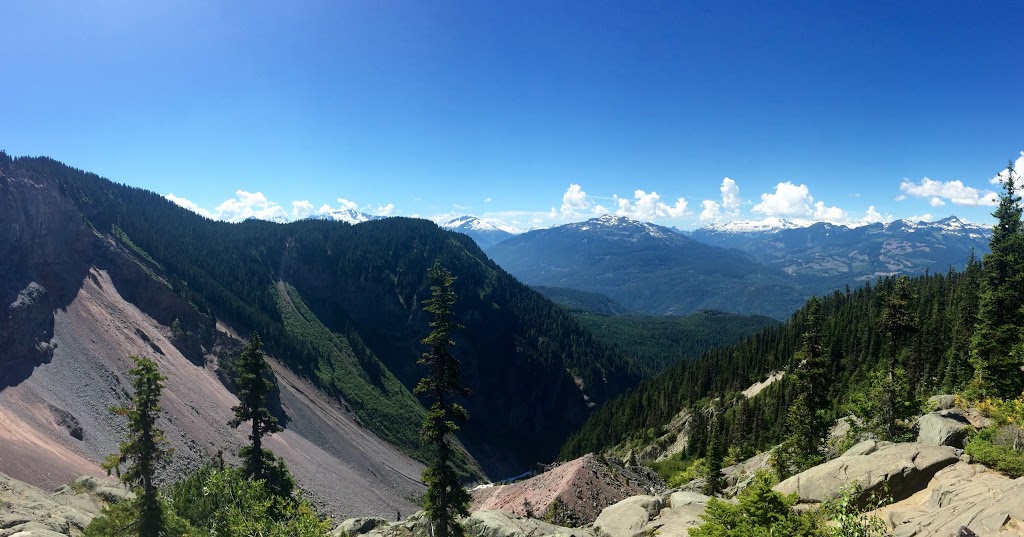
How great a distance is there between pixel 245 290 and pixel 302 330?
67.3 ft

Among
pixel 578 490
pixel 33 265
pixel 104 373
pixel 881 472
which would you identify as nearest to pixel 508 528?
pixel 578 490

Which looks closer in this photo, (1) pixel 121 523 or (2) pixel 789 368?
(1) pixel 121 523

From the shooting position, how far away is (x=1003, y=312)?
1417 inches

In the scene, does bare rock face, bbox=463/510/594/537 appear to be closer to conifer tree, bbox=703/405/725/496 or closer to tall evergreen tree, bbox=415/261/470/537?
tall evergreen tree, bbox=415/261/470/537

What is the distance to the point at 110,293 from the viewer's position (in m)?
94.6

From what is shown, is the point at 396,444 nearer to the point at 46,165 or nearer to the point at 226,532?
the point at 226,532

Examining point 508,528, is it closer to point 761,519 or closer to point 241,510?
point 241,510

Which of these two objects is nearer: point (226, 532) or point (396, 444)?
point (226, 532)

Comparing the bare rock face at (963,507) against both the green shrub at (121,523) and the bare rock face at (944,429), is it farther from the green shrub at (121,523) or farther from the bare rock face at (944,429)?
the green shrub at (121,523)

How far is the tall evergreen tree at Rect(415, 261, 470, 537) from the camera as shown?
28016 mm

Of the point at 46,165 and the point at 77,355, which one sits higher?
the point at 46,165

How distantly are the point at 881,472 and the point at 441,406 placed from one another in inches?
859

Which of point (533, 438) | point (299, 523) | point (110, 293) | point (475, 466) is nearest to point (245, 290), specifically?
point (110, 293)

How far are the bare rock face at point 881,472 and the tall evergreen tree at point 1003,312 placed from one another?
16722mm
